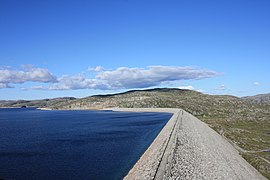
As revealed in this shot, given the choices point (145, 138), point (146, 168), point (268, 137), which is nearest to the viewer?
point (146, 168)

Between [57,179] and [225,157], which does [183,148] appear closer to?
[225,157]

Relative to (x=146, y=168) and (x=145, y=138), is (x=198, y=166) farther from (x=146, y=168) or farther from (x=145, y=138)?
(x=145, y=138)

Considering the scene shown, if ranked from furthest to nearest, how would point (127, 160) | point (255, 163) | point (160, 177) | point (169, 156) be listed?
point (255, 163), point (127, 160), point (169, 156), point (160, 177)

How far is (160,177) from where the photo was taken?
2681 cm

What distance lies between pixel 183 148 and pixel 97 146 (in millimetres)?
18886

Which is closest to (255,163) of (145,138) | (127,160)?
(127,160)

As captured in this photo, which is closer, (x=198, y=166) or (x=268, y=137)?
(x=198, y=166)

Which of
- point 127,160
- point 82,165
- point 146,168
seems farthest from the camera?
point 127,160

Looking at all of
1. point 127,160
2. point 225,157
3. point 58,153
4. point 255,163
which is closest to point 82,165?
point 127,160

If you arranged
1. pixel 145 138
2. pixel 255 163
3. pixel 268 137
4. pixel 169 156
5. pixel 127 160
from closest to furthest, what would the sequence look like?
pixel 169 156 < pixel 127 160 < pixel 255 163 < pixel 145 138 < pixel 268 137

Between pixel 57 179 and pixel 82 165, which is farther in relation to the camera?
pixel 82 165

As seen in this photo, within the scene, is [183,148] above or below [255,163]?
above

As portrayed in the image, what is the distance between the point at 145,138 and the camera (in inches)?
2576

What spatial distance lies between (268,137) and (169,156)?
49261mm
